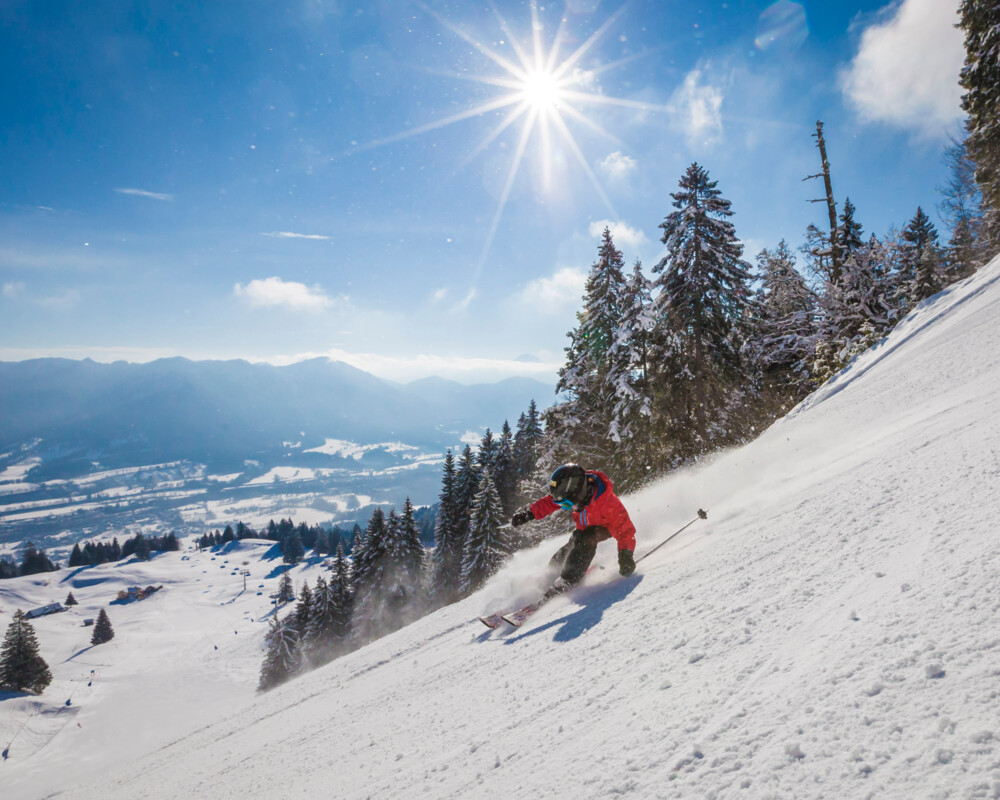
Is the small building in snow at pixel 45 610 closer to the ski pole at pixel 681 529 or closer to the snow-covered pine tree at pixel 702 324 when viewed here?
the snow-covered pine tree at pixel 702 324

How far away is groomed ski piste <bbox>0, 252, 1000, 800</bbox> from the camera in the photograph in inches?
64.9

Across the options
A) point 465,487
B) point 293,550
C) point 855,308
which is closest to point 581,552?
point 855,308

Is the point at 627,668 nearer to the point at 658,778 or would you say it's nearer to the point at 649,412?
the point at 658,778

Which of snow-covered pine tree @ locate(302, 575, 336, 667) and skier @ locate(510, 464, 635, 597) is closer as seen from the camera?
skier @ locate(510, 464, 635, 597)

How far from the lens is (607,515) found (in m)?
5.45

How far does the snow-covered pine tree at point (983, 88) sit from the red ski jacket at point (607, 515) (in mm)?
21576

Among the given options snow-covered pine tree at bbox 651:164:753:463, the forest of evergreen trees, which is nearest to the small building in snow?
the forest of evergreen trees

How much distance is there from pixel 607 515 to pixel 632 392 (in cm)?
1280

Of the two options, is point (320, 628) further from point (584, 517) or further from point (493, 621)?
point (584, 517)

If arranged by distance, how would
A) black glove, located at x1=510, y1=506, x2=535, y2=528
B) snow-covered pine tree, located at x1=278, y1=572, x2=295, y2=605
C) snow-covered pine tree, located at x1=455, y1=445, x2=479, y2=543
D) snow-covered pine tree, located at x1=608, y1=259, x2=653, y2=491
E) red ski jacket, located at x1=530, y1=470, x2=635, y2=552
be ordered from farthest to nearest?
snow-covered pine tree, located at x1=278, y1=572, x2=295, y2=605 → snow-covered pine tree, located at x1=455, y1=445, x2=479, y2=543 → snow-covered pine tree, located at x1=608, y1=259, x2=653, y2=491 → black glove, located at x1=510, y1=506, x2=535, y2=528 → red ski jacket, located at x1=530, y1=470, x2=635, y2=552

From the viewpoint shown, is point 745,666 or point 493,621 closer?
point 745,666

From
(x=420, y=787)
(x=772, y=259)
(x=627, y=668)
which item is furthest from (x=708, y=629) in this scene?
(x=772, y=259)

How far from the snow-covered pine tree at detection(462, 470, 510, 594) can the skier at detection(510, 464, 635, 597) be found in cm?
2930

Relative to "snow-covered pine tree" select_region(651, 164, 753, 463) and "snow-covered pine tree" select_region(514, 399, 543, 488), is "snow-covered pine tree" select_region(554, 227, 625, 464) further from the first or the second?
"snow-covered pine tree" select_region(514, 399, 543, 488)
